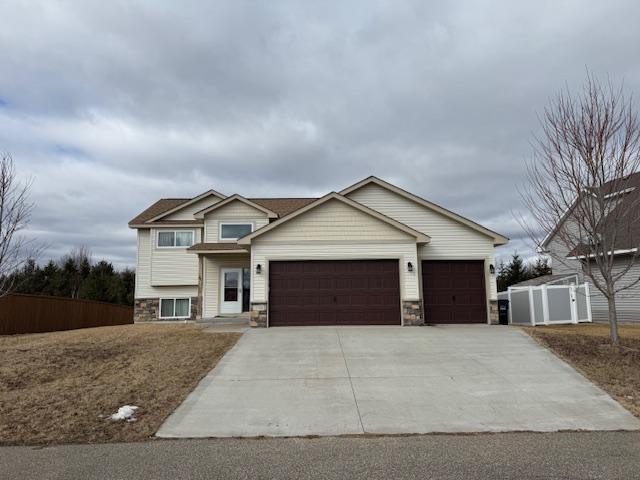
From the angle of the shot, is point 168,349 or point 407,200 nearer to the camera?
point 168,349

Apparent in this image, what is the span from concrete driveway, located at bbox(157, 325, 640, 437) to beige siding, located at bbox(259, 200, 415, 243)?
14.2 feet

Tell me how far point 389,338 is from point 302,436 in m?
6.88

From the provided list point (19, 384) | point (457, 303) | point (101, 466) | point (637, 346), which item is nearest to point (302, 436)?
point (101, 466)

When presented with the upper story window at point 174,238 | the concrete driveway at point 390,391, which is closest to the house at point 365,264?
the upper story window at point 174,238

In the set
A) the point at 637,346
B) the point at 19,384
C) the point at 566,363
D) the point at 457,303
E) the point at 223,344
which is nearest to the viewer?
the point at 19,384

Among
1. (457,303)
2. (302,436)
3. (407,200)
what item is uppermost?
(407,200)

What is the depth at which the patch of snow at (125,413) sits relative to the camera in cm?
679

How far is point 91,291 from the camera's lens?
38.5 meters

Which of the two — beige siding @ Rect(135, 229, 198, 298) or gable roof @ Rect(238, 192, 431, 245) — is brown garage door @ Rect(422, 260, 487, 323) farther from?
beige siding @ Rect(135, 229, 198, 298)

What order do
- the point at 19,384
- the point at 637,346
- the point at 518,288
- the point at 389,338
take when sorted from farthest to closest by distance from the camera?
the point at 518,288
the point at 389,338
the point at 637,346
the point at 19,384

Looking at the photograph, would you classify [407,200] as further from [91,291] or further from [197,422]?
[91,291]

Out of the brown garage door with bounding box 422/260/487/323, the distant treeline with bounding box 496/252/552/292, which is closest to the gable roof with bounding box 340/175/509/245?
the brown garage door with bounding box 422/260/487/323

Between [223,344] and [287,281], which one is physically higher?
[287,281]

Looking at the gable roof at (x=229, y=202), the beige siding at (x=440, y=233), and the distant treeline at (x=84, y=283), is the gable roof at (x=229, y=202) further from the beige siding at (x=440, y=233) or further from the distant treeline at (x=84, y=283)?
the distant treeline at (x=84, y=283)
